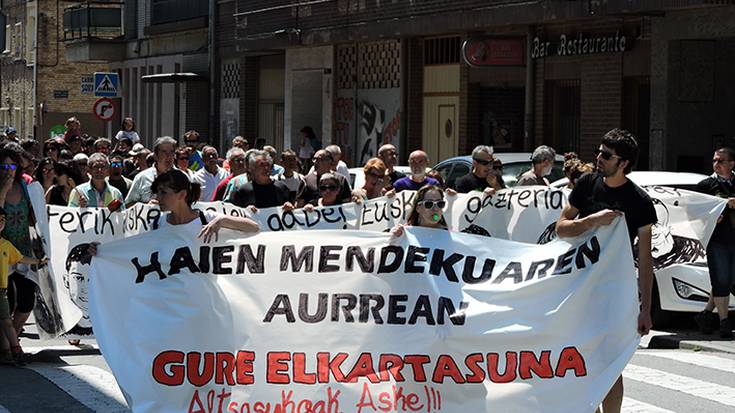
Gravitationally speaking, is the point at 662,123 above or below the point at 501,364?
above

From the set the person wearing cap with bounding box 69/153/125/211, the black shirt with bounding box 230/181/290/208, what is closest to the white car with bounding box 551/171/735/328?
the black shirt with bounding box 230/181/290/208

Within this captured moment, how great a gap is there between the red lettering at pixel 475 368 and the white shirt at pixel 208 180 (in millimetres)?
9152

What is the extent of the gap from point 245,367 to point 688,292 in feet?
23.1

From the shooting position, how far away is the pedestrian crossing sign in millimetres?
36875

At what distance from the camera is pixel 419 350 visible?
817 centimetres

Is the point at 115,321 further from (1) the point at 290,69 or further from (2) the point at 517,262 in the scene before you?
(1) the point at 290,69

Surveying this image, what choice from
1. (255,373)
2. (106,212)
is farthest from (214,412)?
(106,212)

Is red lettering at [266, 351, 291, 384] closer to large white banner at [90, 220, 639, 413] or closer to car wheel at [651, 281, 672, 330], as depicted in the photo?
large white banner at [90, 220, 639, 413]

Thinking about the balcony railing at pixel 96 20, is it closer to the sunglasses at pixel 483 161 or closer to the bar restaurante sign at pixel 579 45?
the bar restaurante sign at pixel 579 45

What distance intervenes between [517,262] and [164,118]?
38.7 m

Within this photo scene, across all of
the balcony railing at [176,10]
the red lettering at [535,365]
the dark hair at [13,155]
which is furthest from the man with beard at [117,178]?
the balcony railing at [176,10]

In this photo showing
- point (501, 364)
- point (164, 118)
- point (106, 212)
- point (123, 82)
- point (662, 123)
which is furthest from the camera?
point (123, 82)

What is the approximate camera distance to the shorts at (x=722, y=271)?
13.7m

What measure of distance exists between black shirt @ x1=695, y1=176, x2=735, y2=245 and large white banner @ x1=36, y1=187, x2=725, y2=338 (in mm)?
148
